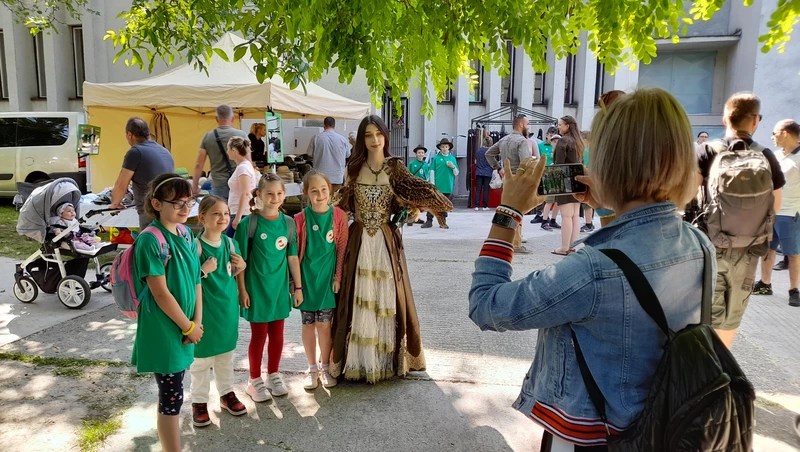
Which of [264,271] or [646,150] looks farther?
[264,271]

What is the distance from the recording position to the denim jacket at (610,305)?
50.1 inches

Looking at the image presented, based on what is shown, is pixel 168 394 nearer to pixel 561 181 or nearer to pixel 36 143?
pixel 561 181

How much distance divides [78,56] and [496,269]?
66.1 feet

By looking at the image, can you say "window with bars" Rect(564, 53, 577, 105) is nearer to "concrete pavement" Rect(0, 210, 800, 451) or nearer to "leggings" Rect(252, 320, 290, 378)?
"concrete pavement" Rect(0, 210, 800, 451)

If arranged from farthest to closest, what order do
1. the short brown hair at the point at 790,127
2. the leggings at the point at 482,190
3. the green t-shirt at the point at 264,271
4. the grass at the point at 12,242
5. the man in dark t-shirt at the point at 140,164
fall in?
1. the leggings at the point at 482,190
2. the grass at the point at 12,242
3. the short brown hair at the point at 790,127
4. the man in dark t-shirt at the point at 140,164
5. the green t-shirt at the point at 264,271

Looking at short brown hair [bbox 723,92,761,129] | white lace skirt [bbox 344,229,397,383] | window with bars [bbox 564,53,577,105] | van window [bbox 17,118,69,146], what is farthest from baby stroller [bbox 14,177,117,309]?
window with bars [bbox 564,53,577,105]

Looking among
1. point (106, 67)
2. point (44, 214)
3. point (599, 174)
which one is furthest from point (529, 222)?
point (106, 67)

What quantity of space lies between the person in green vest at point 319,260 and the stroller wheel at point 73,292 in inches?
117

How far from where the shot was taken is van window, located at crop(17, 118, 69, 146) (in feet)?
40.1

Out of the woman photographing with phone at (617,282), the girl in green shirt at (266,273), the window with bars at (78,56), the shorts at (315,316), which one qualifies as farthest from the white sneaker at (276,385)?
the window with bars at (78,56)

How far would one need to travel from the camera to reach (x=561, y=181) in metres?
1.59

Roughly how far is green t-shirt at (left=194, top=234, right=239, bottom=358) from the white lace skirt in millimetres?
807

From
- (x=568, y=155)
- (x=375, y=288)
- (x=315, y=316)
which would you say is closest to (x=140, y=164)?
(x=315, y=316)

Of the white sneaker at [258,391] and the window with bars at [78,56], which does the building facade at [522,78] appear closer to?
the window with bars at [78,56]
